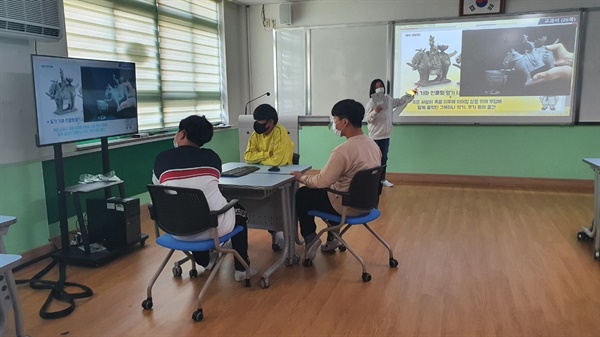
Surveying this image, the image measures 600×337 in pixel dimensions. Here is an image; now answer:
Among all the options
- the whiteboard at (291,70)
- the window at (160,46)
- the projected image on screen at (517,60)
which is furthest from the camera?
the whiteboard at (291,70)

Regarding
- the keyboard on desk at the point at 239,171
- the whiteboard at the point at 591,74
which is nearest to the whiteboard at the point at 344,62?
the whiteboard at the point at 591,74

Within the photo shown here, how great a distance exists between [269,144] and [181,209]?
53.8 inches

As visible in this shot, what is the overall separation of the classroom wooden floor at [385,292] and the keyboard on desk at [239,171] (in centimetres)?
74

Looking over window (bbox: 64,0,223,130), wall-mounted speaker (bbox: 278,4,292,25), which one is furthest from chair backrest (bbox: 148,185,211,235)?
wall-mounted speaker (bbox: 278,4,292,25)

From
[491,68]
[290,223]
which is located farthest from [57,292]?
[491,68]

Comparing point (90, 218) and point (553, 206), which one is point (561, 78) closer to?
point (553, 206)

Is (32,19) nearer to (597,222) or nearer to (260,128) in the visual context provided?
(260,128)

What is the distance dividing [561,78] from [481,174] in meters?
1.56

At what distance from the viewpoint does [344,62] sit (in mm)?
6508

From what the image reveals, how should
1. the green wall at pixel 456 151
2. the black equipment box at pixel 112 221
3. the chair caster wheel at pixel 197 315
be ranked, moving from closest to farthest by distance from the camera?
the chair caster wheel at pixel 197 315 → the black equipment box at pixel 112 221 → the green wall at pixel 456 151

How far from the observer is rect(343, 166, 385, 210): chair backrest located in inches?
118

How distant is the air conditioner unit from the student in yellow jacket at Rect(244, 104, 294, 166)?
5.37 feet

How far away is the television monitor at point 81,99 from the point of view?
3174mm

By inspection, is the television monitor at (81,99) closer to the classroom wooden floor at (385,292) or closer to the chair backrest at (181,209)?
the classroom wooden floor at (385,292)
